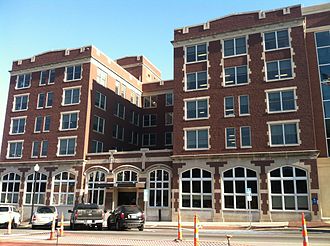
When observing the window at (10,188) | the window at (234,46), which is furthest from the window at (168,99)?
the window at (10,188)

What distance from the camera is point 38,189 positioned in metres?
42.2

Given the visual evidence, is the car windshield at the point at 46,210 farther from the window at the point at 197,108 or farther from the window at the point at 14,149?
the window at the point at 14,149

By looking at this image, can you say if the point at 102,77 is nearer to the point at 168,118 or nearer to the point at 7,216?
the point at 168,118

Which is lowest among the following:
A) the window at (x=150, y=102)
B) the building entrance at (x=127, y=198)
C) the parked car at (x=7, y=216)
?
the parked car at (x=7, y=216)

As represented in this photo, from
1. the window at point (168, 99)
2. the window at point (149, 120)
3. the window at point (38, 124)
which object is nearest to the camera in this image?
the window at point (38, 124)

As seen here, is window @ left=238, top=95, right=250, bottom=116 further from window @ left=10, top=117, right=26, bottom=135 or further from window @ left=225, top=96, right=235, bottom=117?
window @ left=10, top=117, right=26, bottom=135

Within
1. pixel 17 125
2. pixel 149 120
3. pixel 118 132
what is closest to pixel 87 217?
pixel 118 132

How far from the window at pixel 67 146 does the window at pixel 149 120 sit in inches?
571

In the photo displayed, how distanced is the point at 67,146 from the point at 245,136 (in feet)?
70.4

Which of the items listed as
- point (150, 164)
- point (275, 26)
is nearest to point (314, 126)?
point (275, 26)

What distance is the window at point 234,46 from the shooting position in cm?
3653

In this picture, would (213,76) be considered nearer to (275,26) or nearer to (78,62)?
(275,26)

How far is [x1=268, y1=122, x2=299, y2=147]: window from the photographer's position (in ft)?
107

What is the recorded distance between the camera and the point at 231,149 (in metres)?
34.2
